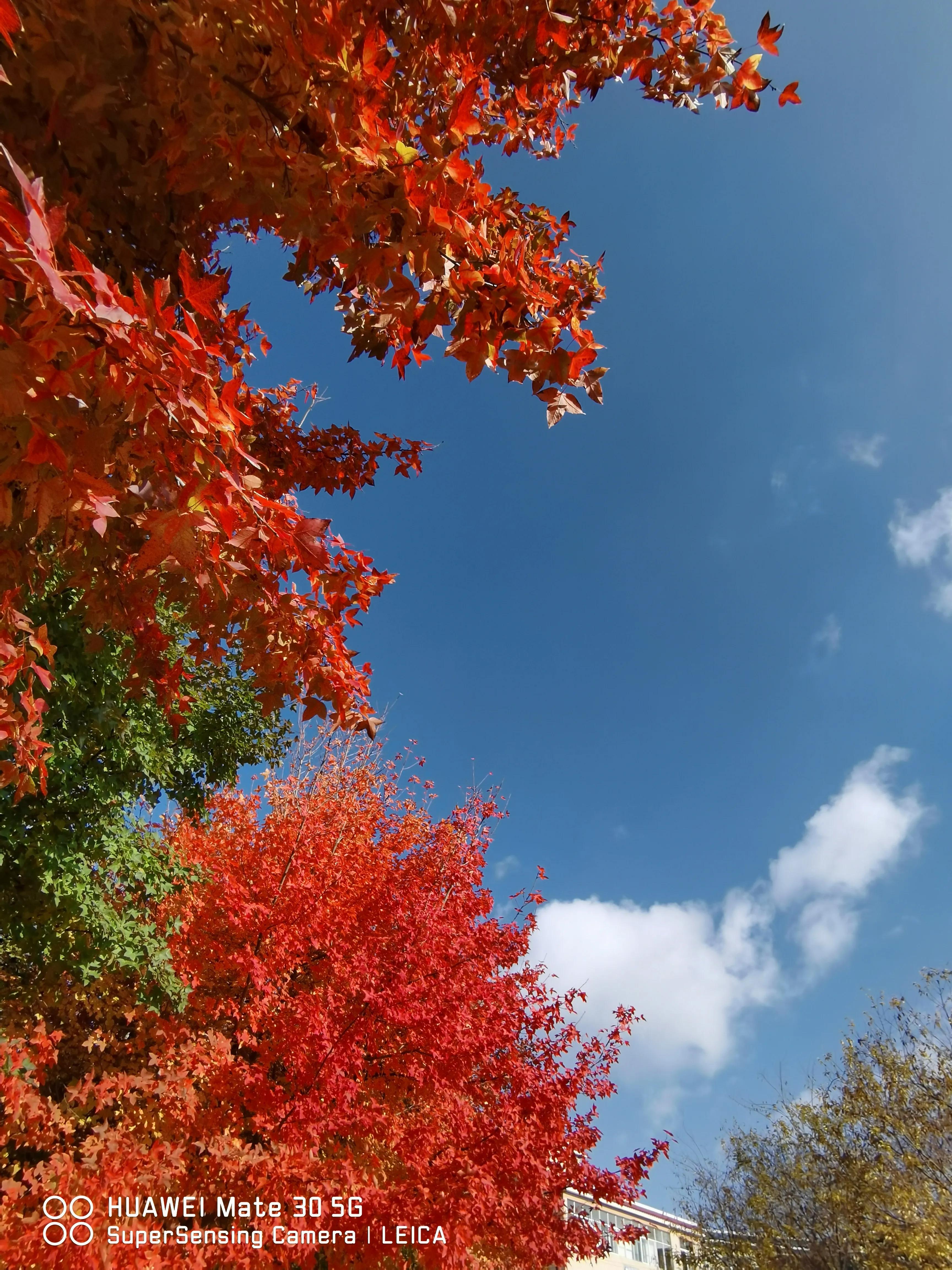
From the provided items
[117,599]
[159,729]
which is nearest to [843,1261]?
[159,729]

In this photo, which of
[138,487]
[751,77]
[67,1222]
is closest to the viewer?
[138,487]

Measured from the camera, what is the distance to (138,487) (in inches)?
87.7

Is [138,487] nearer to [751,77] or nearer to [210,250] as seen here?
[210,250]

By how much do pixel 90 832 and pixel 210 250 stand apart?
659 cm

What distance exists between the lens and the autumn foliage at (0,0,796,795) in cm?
189

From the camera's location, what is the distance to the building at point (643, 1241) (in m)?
33.5

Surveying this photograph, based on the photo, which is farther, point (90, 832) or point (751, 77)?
point (90, 832)

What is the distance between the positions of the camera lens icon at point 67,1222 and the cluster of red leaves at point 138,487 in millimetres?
4920

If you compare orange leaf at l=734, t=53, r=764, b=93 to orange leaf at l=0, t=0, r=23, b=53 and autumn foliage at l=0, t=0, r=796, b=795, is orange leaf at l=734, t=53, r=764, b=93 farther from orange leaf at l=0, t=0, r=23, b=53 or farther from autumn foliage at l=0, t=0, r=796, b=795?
orange leaf at l=0, t=0, r=23, b=53

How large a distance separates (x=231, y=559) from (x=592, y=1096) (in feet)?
40.3

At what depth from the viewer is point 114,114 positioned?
10.2ft

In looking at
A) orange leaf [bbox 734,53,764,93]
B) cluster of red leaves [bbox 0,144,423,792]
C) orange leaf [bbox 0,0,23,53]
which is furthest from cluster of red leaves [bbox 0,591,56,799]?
orange leaf [bbox 734,53,764,93]

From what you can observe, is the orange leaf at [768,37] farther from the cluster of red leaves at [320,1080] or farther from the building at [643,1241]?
the building at [643,1241]

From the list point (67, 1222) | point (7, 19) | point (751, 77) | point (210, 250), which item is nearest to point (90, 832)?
point (67, 1222)
